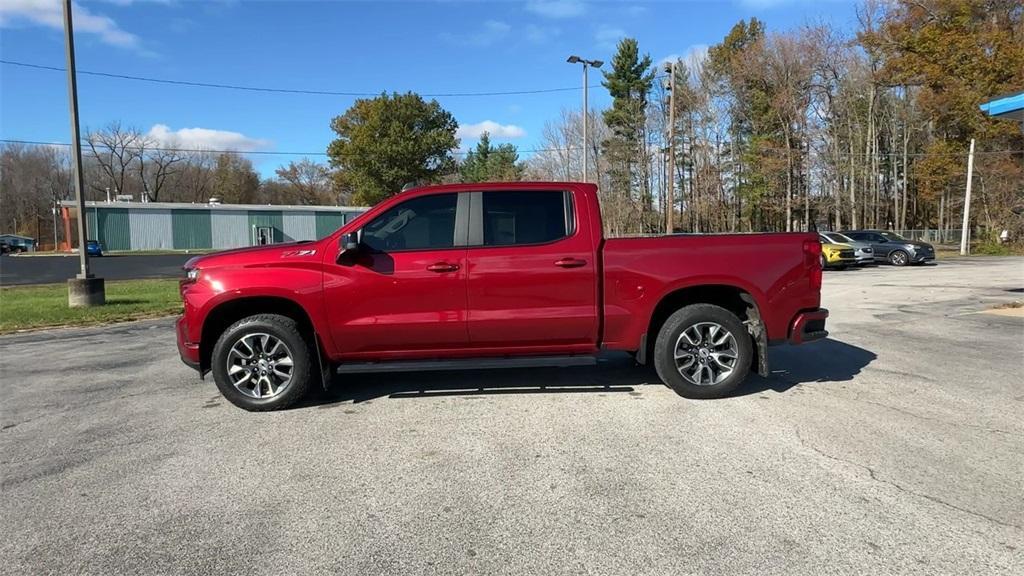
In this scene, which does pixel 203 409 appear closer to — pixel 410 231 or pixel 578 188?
pixel 410 231

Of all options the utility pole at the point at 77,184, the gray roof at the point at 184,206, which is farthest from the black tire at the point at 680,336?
the gray roof at the point at 184,206

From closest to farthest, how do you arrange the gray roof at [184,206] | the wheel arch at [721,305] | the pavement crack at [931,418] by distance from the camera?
1. the pavement crack at [931,418]
2. the wheel arch at [721,305]
3. the gray roof at [184,206]

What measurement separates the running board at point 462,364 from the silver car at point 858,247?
22.5 metres

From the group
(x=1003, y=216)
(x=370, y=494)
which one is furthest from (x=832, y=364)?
(x=1003, y=216)

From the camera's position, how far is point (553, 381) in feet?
19.9

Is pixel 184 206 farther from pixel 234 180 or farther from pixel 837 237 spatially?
pixel 837 237

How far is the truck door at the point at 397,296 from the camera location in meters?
5.19

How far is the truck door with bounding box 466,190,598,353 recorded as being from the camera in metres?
5.23

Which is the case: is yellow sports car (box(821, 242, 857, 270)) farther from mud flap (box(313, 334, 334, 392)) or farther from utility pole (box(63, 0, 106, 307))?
utility pole (box(63, 0, 106, 307))

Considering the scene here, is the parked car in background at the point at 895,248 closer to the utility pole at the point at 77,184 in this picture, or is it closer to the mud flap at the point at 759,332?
the mud flap at the point at 759,332

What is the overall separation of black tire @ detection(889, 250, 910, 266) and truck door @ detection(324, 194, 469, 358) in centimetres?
2549

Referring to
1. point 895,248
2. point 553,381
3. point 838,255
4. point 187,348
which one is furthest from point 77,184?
point 895,248

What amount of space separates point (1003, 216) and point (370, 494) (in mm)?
46254

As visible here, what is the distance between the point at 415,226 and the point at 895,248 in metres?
25.9
